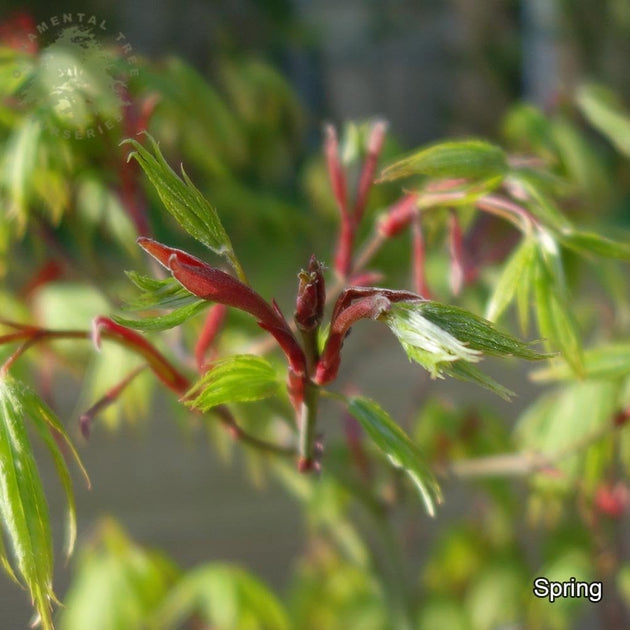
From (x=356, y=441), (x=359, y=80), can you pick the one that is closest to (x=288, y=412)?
(x=356, y=441)

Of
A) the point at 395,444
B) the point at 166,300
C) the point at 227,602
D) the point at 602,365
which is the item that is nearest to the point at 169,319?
the point at 166,300

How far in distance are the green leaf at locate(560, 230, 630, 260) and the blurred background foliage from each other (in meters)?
0.06

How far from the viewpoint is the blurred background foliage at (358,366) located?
61 centimetres

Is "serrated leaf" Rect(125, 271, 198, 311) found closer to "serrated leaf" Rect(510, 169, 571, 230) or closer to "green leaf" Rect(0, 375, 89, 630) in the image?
"green leaf" Rect(0, 375, 89, 630)

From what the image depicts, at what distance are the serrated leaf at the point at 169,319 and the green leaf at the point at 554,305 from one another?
0.20 m

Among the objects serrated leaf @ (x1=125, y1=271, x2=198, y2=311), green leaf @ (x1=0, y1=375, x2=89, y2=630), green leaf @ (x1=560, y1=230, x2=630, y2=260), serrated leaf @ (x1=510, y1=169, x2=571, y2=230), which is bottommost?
green leaf @ (x1=0, y1=375, x2=89, y2=630)

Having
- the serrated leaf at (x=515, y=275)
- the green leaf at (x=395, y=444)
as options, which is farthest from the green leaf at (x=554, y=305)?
the green leaf at (x=395, y=444)

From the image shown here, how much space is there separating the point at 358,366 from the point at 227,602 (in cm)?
64

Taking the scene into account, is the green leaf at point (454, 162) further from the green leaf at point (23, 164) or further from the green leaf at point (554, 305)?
the green leaf at point (23, 164)

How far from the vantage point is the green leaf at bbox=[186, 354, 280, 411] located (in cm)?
33

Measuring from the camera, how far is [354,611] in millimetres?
962

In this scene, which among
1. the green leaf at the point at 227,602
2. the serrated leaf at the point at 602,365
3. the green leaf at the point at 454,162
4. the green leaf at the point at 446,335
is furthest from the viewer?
the green leaf at the point at 227,602

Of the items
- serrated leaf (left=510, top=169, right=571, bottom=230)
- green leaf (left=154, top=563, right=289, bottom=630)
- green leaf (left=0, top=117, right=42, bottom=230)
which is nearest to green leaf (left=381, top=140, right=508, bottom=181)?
serrated leaf (left=510, top=169, right=571, bottom=230)

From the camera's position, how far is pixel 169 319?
295 millimetres
